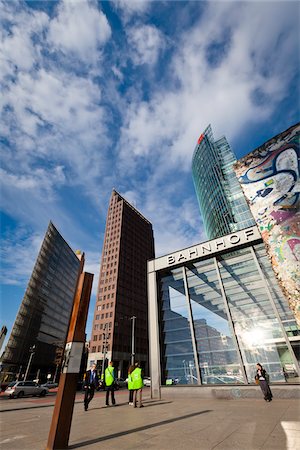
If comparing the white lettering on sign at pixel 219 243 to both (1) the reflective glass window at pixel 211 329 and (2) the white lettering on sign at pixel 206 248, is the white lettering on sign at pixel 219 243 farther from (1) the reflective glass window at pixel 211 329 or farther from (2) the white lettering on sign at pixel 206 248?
(1) the reflective glass window at pixel 211 329

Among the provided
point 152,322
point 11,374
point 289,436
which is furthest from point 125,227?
point 289,436

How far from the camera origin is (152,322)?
15.1 metres

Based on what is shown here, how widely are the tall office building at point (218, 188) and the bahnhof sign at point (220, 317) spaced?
44.0 m

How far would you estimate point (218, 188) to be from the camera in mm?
70312

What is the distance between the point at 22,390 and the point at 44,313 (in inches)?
2529

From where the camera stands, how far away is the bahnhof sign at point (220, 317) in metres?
11.6

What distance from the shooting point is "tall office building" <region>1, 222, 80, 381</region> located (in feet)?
227

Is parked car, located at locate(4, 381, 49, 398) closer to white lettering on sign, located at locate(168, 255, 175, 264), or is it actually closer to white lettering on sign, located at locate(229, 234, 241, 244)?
white lettering on sign, located at locate(168, 255, 175, 264)

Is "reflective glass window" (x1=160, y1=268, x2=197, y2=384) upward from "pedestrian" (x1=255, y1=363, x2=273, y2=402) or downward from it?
upward

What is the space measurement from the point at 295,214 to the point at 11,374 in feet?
259

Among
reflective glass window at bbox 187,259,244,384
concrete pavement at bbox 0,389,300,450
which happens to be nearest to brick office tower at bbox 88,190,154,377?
reflective glass window at bbox 187,259,244,384

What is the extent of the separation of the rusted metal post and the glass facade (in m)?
10.5

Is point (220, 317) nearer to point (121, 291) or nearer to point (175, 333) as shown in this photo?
point (175, 333)

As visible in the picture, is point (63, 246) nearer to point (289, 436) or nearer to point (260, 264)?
point (260, 264)
